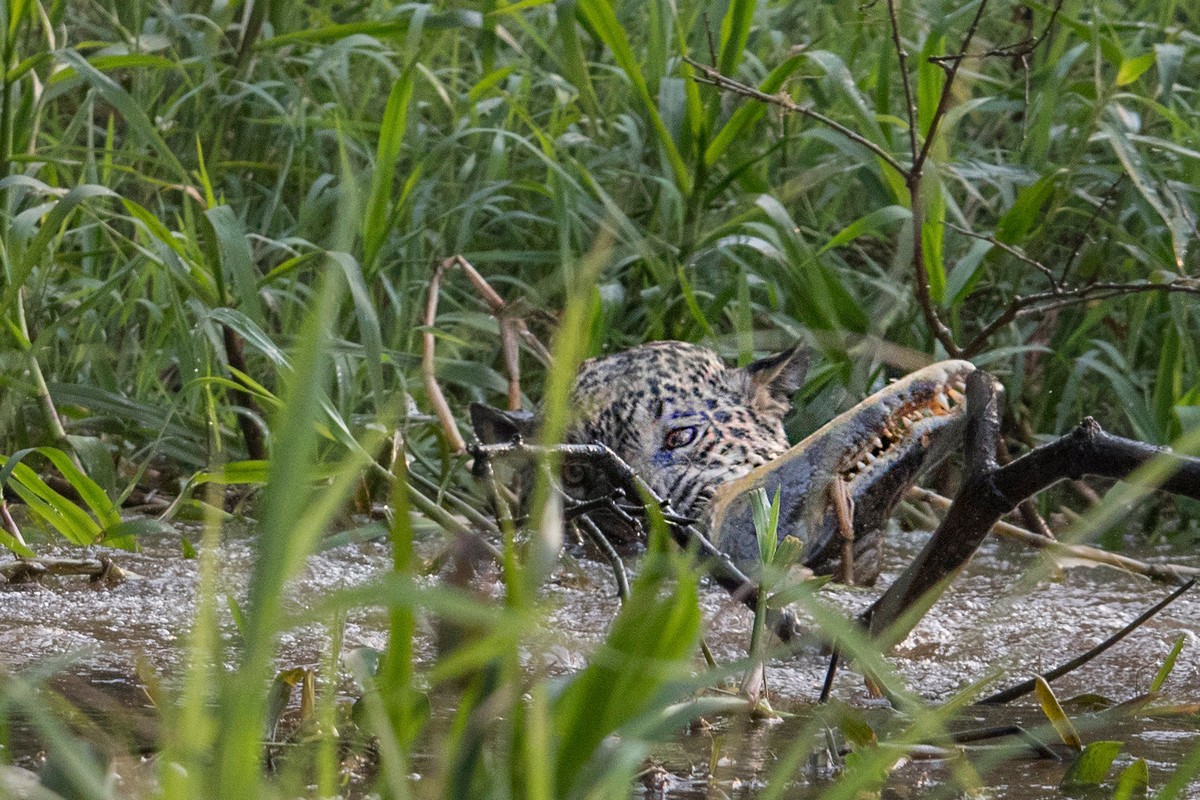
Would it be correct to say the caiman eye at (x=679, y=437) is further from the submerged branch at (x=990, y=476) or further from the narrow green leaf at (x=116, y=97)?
the narrow green leaf at (x=116, y=97)

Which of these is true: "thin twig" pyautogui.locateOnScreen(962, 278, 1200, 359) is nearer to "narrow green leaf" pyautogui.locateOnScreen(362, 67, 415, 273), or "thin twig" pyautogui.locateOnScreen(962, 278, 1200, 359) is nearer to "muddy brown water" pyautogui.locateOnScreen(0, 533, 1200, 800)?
"muddy brown water" pyautogui.locateOnScreen(0, 533, 1200, 800)

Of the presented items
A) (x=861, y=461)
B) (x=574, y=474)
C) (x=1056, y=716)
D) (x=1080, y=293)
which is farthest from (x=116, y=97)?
(x=1056, y=716)

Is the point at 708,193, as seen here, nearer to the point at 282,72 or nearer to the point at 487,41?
the point at 487,41

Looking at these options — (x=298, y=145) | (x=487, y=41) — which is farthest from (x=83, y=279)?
(x=487, y=41)

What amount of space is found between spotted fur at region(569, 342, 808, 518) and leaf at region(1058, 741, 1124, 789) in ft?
3.32

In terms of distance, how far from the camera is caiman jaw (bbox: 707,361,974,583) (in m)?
2.25

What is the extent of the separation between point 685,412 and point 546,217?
4.01ft

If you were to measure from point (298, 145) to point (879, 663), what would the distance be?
313cm

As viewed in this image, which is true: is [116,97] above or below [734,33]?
below

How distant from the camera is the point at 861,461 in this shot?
2.29 m

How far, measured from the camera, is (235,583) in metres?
2.42

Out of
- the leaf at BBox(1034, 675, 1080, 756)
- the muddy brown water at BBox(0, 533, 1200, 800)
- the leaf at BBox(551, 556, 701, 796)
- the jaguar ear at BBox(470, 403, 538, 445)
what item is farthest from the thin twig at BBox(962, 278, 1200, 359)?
the leaf at BBox(551, 556, 701, 796)

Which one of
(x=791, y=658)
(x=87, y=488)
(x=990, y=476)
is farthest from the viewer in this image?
(x=87, y=488)

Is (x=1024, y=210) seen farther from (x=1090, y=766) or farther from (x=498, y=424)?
(x=1090, y=766)
